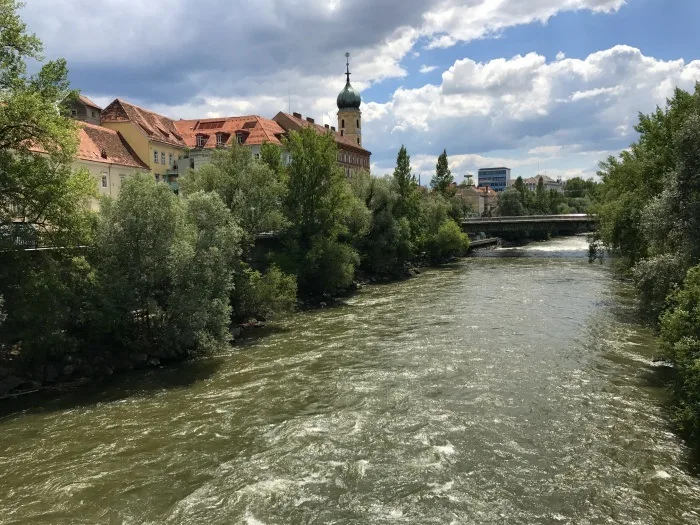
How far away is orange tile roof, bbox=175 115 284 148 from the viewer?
59250 mm

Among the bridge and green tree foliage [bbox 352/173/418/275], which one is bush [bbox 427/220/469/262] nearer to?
green tree foliage [bbox 352/173/418/275]

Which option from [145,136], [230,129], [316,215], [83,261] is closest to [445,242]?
[316,215]

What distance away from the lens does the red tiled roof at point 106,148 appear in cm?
3962

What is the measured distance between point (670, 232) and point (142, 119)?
151 feet

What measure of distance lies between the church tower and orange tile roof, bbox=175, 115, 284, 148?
30036 millimetres

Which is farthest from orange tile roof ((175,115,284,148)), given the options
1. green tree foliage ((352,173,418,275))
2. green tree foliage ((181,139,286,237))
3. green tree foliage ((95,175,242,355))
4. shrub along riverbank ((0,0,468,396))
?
green tree foliage ((95,175,242,355))

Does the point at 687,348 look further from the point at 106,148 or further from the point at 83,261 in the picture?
the point at 106,148

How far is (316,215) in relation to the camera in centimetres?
3512

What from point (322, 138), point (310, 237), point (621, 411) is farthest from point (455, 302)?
point (621, 411)

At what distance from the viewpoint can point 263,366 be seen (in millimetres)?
19547

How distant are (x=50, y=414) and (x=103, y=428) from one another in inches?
86.0

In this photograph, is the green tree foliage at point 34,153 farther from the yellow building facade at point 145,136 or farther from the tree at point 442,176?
the tree at point 442,176

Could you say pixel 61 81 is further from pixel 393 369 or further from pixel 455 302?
pixel 455 302

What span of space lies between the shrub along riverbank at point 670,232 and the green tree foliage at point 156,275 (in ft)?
48.6
